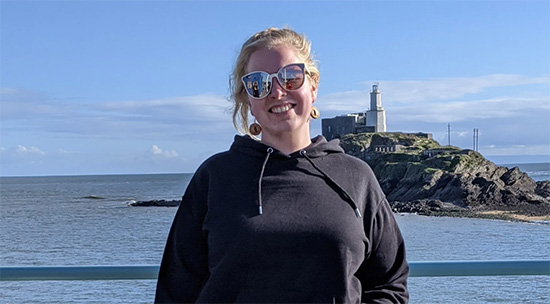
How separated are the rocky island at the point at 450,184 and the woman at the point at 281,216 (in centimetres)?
4633

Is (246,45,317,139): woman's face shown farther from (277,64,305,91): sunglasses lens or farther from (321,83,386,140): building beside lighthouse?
(321,83,386,140): building beside lighthouse

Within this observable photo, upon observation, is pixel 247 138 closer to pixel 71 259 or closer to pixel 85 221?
pixel 71 259

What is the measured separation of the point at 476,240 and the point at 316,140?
3412 centimetres

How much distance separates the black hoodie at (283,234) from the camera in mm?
1850

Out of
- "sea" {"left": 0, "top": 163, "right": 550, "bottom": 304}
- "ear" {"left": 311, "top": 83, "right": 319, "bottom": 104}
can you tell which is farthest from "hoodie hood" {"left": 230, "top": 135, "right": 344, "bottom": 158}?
"sea" {"left": 0, "top": 163, "right": 550, "bottom": 304}

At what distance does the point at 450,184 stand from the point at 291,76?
55.8 metres

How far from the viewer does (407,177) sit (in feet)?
197

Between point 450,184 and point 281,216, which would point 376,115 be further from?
point 281,216

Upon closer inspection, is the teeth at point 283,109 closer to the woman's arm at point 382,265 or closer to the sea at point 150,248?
the woman's arm at point 382,265

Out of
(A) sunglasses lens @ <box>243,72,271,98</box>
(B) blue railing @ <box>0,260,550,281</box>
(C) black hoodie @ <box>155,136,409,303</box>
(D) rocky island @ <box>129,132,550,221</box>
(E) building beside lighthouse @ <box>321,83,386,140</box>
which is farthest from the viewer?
(E) building beside lighthouse @ <box>321,83,386,140</box>

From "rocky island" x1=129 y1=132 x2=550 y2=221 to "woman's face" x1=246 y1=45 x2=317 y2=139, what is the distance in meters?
46.4

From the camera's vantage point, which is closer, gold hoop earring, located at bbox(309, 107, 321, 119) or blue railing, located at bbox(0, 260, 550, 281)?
gold hoop earring, located at bbox(309, 107, 321, 119)

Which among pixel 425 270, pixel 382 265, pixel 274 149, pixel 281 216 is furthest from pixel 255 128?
pixel 425 270

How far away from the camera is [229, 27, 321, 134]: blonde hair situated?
6.50 feet
